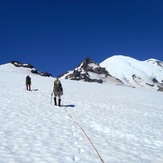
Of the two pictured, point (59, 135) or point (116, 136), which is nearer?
point (59, 135)

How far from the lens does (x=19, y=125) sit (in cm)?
1350

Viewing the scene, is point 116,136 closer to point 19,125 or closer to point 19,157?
point 19,125

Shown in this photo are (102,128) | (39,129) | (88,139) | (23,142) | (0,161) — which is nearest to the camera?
(0,161)

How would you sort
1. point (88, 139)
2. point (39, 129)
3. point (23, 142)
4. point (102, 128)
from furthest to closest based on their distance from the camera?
point (102, 128) → point (39, 129) → point (88, 139) → point (23, 142)

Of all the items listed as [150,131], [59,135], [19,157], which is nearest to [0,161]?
[19,157]

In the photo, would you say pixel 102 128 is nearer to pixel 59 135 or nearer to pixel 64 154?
pixel 59 135

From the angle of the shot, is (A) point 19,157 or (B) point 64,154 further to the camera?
(B) point 64,154

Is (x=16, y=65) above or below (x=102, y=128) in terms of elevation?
above

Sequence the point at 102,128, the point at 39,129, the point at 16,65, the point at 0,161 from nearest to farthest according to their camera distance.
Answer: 1. the point at 0,161
2. the point at 39,129
3. the point at 102,128
4. the point at 16,65

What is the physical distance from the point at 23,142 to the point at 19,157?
167 centimetres

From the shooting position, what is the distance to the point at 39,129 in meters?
13.0

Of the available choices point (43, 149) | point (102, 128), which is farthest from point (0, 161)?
point (102, 128)

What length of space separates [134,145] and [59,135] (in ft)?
9.74

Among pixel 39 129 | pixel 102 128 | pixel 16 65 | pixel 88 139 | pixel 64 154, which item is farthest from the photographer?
pixel 16 65
